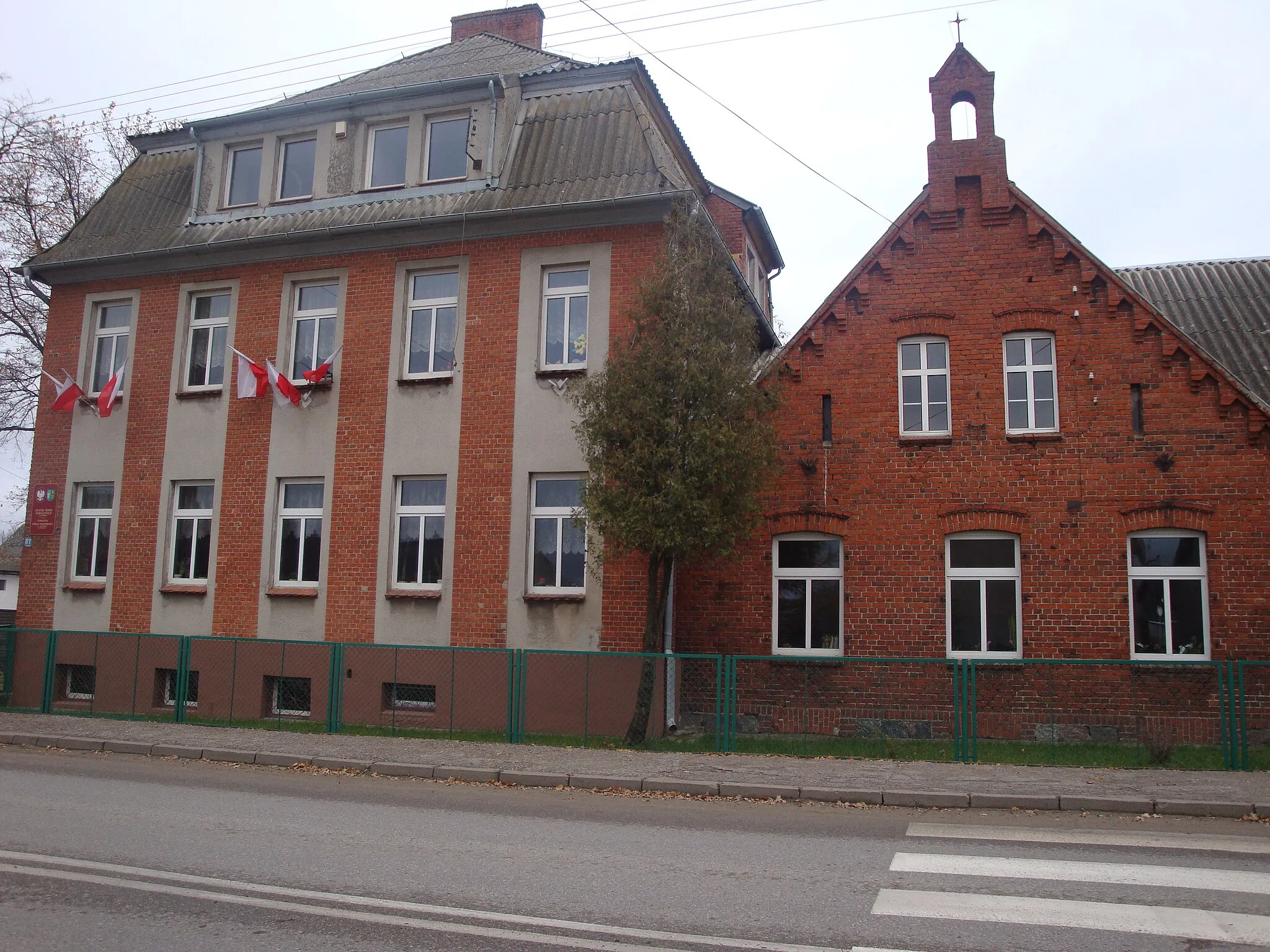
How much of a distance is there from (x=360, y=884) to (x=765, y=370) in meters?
11.0

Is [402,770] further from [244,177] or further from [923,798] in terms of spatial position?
[244,177]

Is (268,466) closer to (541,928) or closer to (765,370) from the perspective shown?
(765,370)

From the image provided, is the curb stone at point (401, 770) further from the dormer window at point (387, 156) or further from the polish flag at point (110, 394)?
the dormer window at point (387, 156)

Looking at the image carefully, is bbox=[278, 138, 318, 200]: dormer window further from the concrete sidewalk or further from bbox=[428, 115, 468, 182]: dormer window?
the concrete sidewalk

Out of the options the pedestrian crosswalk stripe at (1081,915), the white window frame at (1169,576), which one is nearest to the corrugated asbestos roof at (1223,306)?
the white window frame at (1169,576)

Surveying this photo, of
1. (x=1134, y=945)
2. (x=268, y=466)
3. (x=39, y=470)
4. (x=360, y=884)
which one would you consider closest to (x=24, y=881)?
(x=360, y=884)

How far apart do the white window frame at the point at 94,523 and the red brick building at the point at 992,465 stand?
11098 mm

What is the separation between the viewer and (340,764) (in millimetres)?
12469

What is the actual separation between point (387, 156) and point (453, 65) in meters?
3.04

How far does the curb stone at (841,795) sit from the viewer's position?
10.3 meters

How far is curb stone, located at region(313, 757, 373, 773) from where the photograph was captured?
12.4m

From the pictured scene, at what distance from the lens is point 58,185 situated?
25672mm

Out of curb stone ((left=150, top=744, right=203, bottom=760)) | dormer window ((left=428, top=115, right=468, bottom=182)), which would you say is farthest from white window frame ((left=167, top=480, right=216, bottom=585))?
dormer window ((left=428, top=115, right=468, bottom=182))

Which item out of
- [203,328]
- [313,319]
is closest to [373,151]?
[313,319]
